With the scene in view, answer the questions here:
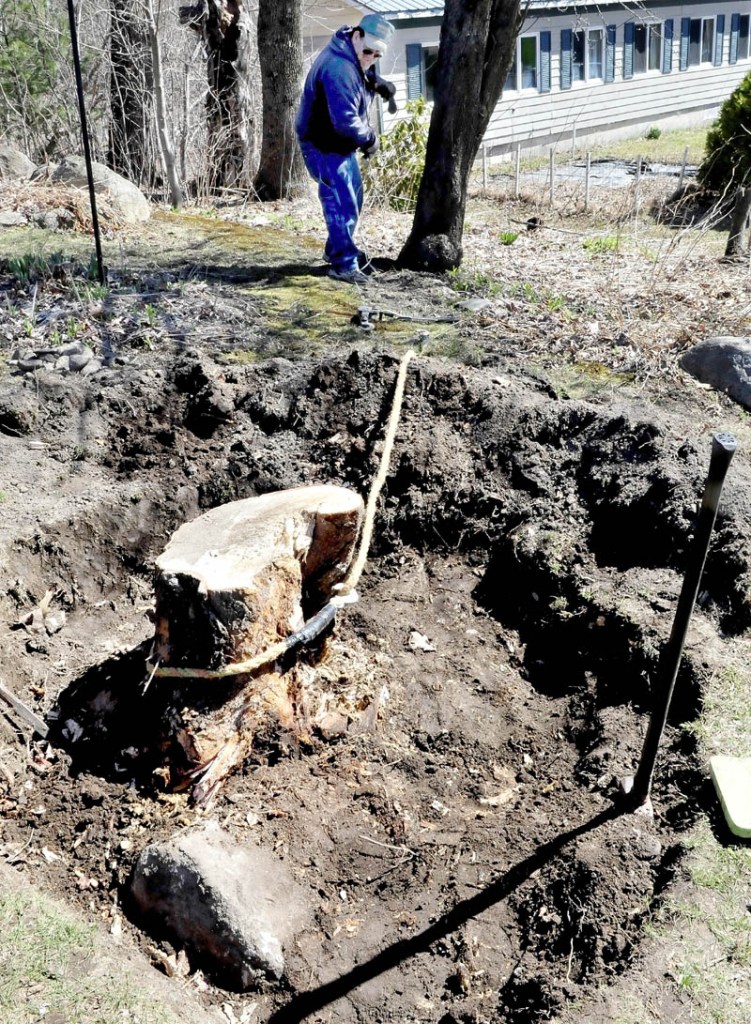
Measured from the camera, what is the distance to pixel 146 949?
2881mm

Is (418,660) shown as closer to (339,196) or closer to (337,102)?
(339,196)

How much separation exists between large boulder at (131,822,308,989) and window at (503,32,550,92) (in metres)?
21.2

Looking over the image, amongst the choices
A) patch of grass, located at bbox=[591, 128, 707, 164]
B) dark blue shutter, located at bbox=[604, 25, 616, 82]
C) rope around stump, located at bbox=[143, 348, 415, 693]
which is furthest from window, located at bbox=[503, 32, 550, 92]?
rope around stump, located at bbox=[143, 348, 415, 693]

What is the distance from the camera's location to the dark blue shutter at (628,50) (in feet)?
75.6

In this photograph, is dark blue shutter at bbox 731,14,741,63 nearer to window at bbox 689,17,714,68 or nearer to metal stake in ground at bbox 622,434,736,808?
window at bbox 689,17,714,68

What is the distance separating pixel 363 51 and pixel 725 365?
11.9 ft

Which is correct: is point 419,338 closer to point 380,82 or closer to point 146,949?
point 380,82

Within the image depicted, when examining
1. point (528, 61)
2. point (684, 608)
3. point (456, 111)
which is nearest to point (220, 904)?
point (684, 608)

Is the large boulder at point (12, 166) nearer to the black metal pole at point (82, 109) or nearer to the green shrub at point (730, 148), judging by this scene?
the black metal pole at point (82, 109)

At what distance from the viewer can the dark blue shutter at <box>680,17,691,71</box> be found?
24936 mm

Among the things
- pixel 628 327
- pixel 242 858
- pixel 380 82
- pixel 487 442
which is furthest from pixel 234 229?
pixel 242 858

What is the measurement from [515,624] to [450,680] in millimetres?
506

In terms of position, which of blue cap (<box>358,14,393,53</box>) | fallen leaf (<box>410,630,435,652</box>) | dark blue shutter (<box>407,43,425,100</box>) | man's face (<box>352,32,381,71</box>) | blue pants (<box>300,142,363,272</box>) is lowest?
fallen leaf (<box>410,630,435,652</box>)

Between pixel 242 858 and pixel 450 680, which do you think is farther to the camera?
pixel 450 680
